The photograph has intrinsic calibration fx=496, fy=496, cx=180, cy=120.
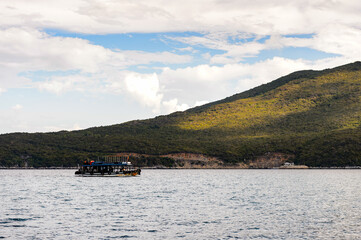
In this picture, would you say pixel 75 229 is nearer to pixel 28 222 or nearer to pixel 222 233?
pixel 28 222

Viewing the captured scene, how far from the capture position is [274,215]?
6259 cm

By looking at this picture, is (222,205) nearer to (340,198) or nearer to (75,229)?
(340,198)

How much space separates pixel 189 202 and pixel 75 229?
32344 mm

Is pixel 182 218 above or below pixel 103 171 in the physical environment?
below

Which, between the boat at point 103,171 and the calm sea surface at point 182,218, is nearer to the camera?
the calm sea surface at point 182,218

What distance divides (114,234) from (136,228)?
4.44 m

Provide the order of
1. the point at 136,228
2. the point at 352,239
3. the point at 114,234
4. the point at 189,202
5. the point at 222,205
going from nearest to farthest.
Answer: the point at 352,239, the point at 114,234, the point at 136,228, the point at 222,205, the point at 189,202

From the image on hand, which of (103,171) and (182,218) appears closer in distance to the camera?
(182,218)

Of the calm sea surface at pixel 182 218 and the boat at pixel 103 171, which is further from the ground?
the boat at pixel 103 171

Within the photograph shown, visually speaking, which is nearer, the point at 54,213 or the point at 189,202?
the point at 54,213

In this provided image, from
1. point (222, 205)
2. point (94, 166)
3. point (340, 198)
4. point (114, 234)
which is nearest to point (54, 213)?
point (114, 234)

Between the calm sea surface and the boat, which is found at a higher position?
the boat

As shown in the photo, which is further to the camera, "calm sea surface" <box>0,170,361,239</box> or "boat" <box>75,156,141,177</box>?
"boat" <box>75,156,141,177</box>

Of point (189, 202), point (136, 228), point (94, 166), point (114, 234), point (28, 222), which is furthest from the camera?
point (94, 166)
